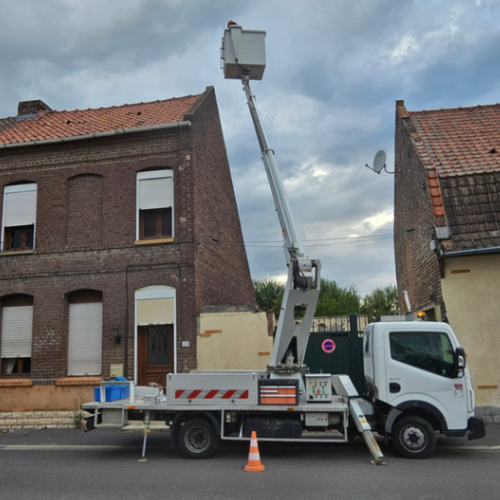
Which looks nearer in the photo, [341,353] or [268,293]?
[341,353]

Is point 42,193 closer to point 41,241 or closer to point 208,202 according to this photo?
point 41,241

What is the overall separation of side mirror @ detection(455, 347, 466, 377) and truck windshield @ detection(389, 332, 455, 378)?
78mm

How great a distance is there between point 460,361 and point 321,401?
2.33 meters

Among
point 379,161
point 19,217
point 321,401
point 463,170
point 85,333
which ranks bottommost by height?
point 321,401

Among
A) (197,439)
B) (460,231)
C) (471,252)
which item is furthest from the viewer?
(460,231)

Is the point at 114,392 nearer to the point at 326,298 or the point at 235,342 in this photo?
the point at 235,342

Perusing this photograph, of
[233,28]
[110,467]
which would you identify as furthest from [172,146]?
[110,467]

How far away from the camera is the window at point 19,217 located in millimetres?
15423

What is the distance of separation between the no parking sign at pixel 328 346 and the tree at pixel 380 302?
98.4ft

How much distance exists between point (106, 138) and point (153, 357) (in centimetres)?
646

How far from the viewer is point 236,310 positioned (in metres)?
13.8

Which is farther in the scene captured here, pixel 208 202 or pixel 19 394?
pixel 208 202

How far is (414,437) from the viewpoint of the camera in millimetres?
8273

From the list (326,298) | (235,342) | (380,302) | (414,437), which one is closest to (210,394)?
(414,437)
